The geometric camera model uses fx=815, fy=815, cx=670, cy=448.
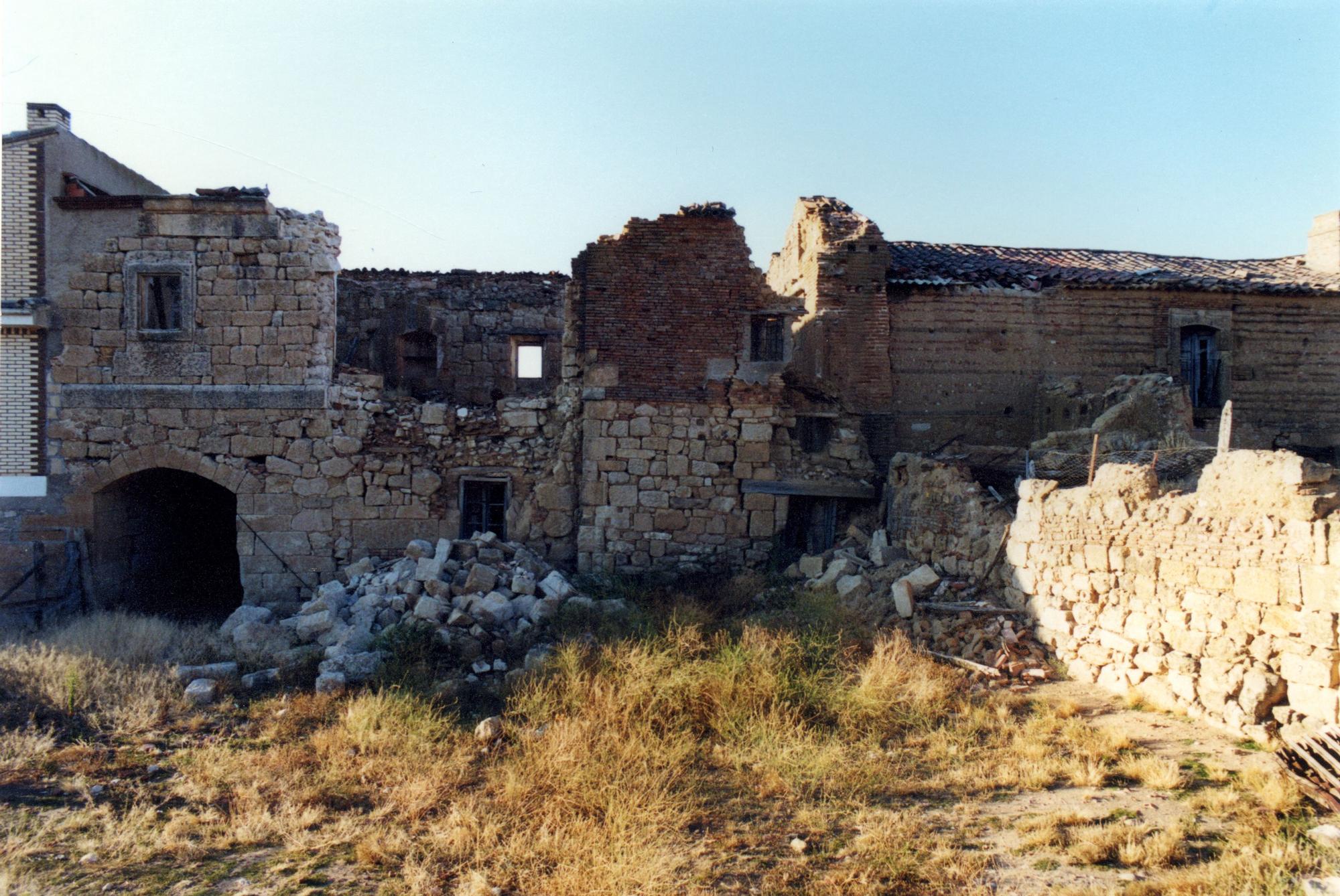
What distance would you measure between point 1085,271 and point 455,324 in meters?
11.9

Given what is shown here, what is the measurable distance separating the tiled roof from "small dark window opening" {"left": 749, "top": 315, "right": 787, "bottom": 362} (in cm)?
309

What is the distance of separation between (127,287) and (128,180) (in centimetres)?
339

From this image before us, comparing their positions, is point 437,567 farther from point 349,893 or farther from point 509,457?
point 349,893

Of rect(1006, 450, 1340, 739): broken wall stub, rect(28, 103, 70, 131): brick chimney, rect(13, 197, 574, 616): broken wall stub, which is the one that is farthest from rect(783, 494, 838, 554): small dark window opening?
rect(28, 103, 70, 131): brick chimney

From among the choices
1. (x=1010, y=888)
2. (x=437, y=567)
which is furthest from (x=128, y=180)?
(x=1010, y=888)

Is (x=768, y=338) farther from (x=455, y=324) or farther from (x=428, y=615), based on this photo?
(x=428, y=615)

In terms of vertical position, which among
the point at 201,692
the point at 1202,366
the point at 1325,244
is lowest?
the point at 201,692

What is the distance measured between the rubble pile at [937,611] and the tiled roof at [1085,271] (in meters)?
5.87

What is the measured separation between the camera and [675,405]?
12.0 metres

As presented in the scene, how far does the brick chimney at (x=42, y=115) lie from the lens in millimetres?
11656

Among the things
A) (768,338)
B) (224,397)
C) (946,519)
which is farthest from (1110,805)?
(224,397)

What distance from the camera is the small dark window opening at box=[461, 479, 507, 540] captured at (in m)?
12.3

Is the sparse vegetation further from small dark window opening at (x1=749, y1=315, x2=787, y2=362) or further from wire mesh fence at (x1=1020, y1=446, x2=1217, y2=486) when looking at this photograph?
small dark window opening at (x1=749, y1=315, x2=787, y2=362)

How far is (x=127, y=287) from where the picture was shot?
38.2ft
